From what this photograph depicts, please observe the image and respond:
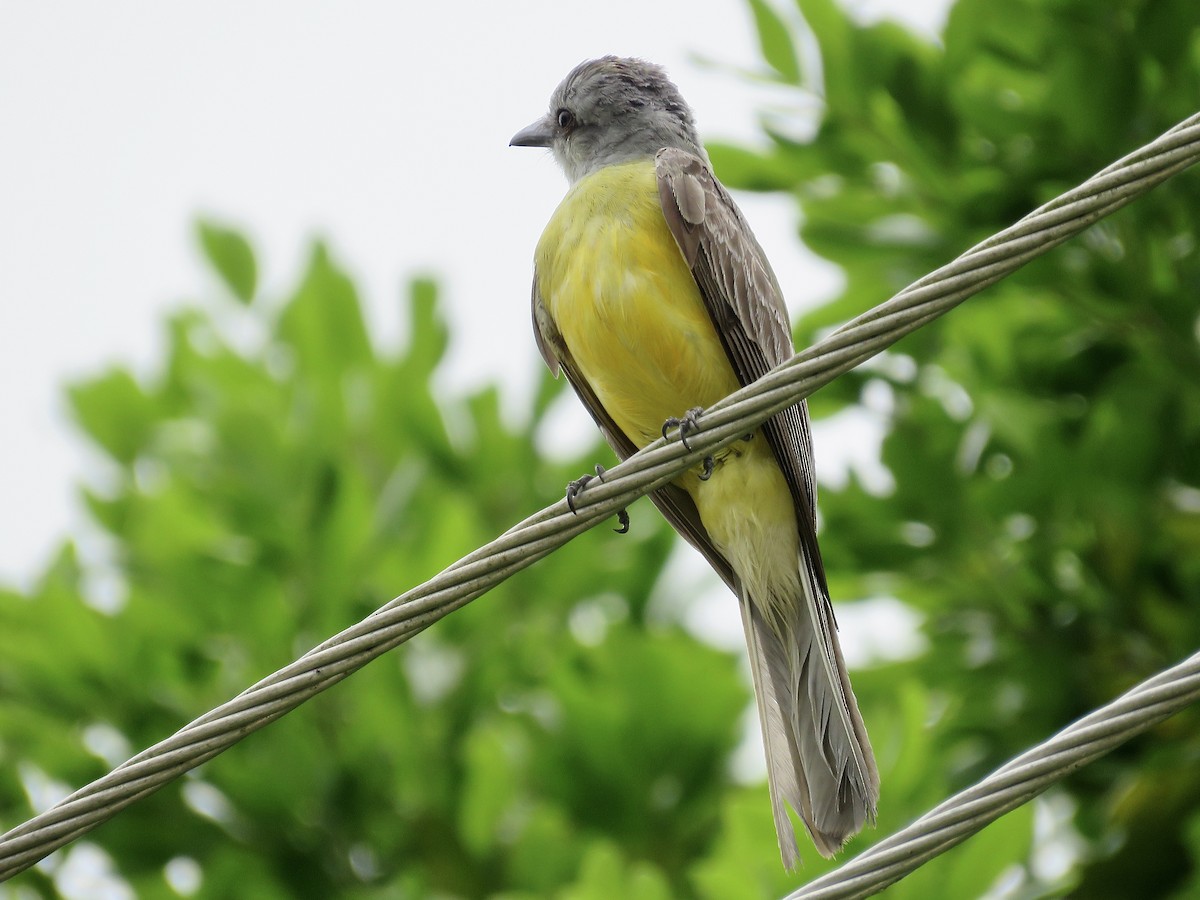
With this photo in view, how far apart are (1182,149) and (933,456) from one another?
2.07m

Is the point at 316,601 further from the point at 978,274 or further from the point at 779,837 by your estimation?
the point at 978,274

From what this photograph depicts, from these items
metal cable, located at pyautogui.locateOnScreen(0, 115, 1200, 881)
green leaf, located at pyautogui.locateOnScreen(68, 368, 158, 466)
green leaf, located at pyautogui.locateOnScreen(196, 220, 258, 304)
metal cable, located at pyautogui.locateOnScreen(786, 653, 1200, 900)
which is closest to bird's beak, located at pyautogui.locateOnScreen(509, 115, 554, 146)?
green leaf, located at pyautogui.locateOnScreen(196, 220, 258, 304)

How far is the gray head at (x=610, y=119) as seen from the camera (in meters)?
5.34

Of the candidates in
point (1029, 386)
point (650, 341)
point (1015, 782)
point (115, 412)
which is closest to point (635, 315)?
point (650, 341)

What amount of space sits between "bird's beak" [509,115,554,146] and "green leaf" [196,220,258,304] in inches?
70.9

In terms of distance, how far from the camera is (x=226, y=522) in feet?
18.4

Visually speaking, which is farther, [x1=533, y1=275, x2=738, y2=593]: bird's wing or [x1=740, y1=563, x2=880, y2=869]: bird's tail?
[x1=533, y1=275, x2=738, y2=593]: bird's wing

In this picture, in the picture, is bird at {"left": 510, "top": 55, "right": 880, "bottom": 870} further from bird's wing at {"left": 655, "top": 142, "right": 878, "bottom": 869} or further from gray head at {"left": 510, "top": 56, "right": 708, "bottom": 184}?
gray head at {"left": 510, "top": 56, "right": 708, "bottom": 184}

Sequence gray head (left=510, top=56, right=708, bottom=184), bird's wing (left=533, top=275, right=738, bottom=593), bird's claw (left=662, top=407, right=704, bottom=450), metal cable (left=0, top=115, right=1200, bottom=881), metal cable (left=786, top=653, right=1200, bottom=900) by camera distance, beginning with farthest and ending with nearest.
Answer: gray head (left=510, top=56, right=708, bottom=184), bird's wing (left=533, top=275, right=738, bottom=593), bird's claw (left=662, top=407, right=704, bottom=450), metal cable (left=0, top=115, right=1200, bottom=881), metal cable (left=786, top=653, right=1200, bottom=900)

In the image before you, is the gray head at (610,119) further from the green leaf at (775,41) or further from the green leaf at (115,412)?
the green leaf at (115,412)

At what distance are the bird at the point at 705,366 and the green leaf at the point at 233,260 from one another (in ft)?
8.76

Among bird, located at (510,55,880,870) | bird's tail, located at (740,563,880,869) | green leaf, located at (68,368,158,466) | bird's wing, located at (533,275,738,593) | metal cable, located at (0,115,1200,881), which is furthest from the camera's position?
green leaf, located at (68,368,158,466)

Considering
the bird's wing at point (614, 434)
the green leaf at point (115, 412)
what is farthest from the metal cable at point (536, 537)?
the green leaf at point (115, 412)

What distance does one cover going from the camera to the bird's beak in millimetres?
5754
